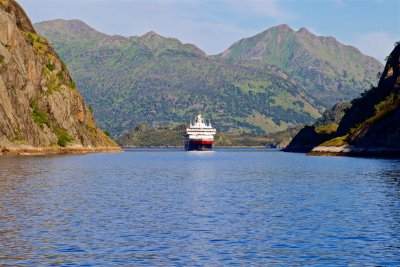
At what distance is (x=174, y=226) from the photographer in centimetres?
4788

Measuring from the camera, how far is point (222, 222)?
50.3 metres

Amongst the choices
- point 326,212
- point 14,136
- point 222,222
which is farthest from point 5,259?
point 14,136

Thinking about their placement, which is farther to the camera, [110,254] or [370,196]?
[370,196]

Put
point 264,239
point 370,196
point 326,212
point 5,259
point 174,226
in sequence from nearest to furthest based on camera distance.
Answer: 1. point 5,259
2. point 264,239
3. point 174,226
4. point 326,212
5. point 370,196

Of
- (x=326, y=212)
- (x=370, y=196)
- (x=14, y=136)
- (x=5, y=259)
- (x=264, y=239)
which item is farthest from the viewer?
(x=14, y=136)

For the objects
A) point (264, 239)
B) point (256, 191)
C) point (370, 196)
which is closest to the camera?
point (264, 239)

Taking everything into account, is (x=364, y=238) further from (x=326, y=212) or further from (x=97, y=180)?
(x=97, y=180)

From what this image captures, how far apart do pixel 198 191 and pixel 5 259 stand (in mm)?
45859

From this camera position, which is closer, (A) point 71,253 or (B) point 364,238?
(A) point 71,253

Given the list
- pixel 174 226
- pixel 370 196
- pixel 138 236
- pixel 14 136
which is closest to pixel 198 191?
pixel 370 196

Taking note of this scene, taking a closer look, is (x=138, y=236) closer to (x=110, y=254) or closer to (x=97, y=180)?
(x=110, y=254)

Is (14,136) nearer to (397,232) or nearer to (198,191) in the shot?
(198,191)

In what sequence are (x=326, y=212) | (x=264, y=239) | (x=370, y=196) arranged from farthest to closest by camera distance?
(x=370, y=196), (x=326, y=212), (x=264, y=239)

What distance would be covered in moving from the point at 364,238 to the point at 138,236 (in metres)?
14.3
